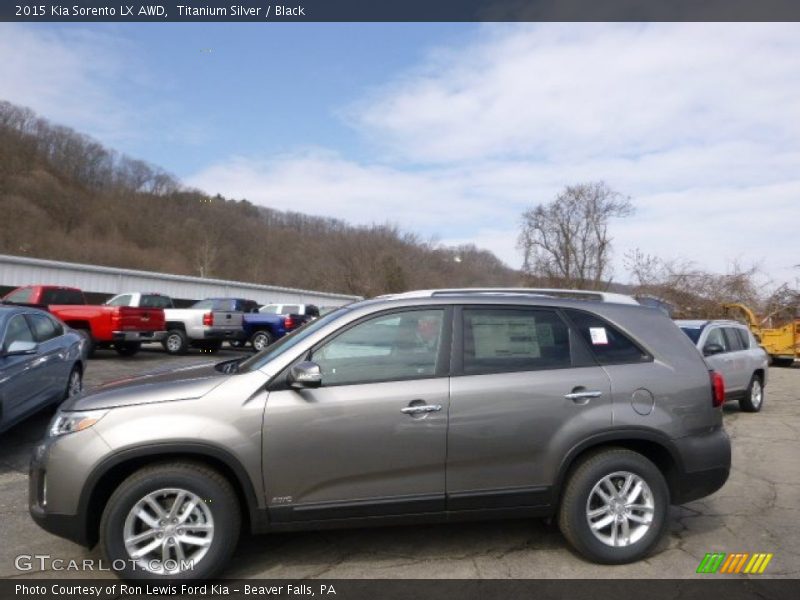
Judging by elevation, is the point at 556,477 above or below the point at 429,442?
below

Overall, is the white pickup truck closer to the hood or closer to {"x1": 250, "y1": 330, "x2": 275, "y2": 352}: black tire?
{"x1": 250, "y1": 330, "x2": 275, "y2": 352}: black tire

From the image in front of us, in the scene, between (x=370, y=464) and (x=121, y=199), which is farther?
(x=121, y=199)

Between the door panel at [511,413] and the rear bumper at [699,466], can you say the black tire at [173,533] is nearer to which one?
the door panel at [511,413]

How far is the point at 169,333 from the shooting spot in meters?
18.0

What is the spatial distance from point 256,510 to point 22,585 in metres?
1.44

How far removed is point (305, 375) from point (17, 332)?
17.3 ft

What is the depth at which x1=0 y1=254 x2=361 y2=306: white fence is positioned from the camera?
86.1ft

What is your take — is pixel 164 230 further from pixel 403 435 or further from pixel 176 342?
pixel 403 435

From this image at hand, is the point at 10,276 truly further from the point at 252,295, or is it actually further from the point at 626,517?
the point at 626,517

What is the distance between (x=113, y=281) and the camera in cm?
3066

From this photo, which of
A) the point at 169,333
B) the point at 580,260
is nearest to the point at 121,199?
the point at 580,260

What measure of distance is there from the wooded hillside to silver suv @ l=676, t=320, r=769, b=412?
52.5 meters

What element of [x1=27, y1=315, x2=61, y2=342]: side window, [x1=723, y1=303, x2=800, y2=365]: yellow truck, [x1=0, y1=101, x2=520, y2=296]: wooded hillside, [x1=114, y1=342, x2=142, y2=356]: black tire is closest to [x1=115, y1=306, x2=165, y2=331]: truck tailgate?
[x1=114, y1=342, x2=142, y2=356]: black tire

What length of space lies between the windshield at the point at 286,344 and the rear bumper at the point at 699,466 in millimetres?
2463
